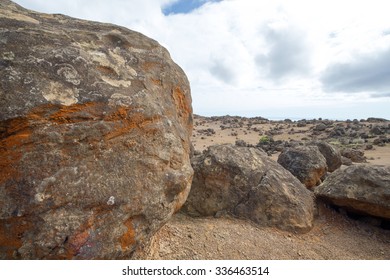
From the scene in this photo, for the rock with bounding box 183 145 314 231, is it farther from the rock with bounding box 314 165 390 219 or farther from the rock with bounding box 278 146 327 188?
the rock with bounding box 278 146 327 188

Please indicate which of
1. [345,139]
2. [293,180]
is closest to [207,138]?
[345,139]

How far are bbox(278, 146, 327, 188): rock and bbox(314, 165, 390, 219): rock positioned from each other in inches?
55.3

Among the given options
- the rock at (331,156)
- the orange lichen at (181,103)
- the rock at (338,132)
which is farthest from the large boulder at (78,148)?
the rock at (338,132)

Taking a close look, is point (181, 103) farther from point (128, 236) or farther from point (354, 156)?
point (354, 156)

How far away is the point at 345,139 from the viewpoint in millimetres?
20969

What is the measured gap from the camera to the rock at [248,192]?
559cm

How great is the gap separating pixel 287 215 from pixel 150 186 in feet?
10.4

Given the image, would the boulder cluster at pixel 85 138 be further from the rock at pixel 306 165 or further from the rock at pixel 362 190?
the rock at pixel 306 165

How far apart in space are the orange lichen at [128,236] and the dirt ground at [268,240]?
0.62 meters

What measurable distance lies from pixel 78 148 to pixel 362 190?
5242 millimetres

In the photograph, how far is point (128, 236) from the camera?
10.9ft

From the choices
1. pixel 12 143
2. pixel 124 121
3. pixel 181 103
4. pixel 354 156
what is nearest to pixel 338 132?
pixel 354 156

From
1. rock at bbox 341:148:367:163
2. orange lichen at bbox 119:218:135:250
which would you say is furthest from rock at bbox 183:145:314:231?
rock at bbox 341:148:367:163

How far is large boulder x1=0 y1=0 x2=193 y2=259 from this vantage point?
9.46ft
